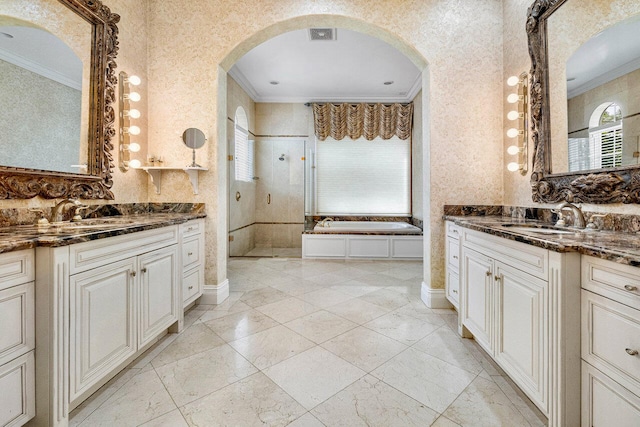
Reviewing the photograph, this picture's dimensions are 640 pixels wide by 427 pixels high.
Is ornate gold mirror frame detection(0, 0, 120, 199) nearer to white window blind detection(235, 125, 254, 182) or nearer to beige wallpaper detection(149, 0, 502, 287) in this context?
beige wallpaper detection(149, 0, 502, 287)

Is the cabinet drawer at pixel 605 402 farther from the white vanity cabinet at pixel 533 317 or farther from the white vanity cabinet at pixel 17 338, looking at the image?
the white vanity cabinet at pixel 17 338

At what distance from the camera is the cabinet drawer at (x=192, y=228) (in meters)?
2.19

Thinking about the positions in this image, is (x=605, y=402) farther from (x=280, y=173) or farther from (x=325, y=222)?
(x=280, y=173)

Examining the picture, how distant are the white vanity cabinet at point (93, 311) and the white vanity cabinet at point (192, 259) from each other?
32 cm

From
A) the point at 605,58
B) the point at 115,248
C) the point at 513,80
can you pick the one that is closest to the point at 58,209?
the point at 115,248

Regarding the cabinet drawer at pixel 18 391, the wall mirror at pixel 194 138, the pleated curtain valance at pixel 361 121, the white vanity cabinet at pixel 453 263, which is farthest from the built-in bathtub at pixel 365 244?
the cabinet drawer at pixel 18 391

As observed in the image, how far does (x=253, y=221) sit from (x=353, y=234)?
2.06 meters

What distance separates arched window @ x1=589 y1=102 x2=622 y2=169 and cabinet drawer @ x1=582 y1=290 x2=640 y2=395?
38.1 inches

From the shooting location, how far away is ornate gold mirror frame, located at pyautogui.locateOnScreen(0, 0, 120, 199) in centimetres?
186

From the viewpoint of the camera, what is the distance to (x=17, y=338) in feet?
3.43

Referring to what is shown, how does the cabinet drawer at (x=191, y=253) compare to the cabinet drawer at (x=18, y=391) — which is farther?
the cabinet drawer at (x=191, y=253)

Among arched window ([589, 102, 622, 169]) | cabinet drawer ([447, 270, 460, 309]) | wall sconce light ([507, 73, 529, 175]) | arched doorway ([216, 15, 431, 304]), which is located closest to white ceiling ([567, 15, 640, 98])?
arched window ([589, 102, 622, 169])

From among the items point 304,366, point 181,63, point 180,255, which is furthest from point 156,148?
point 304,366

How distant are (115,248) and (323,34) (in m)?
3.06
